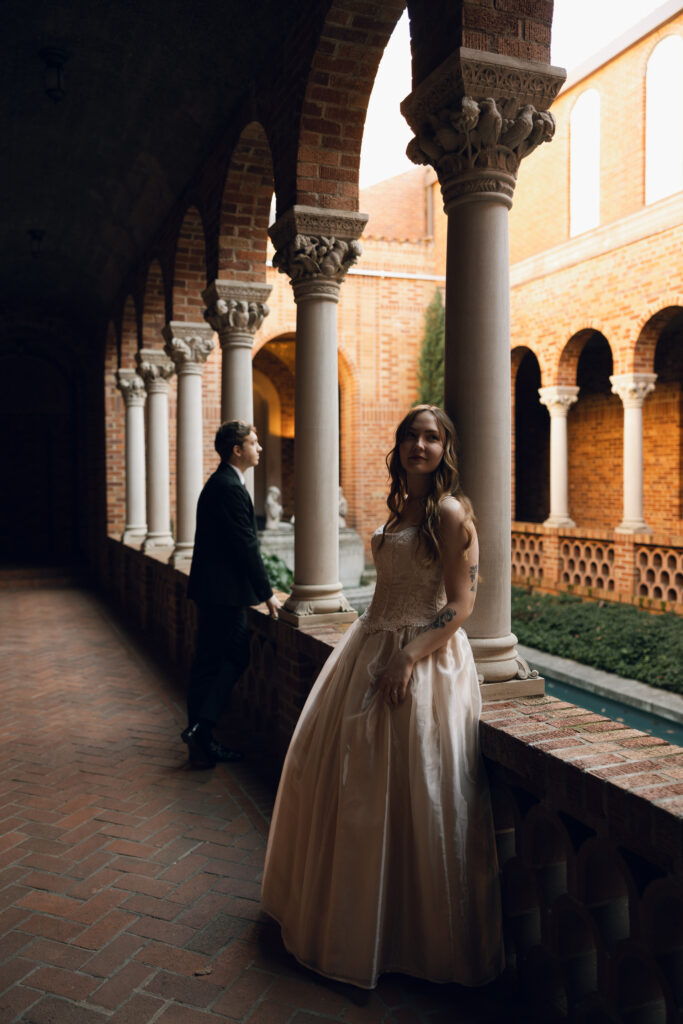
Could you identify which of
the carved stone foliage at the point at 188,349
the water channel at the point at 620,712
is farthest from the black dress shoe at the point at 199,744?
the carved stone foliage at the point at 188,349

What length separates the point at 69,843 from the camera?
12.0ft

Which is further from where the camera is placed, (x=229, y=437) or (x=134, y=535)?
(x=134, y=535)

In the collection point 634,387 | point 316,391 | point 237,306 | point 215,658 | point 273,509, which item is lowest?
point 215,658

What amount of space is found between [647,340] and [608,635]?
520 cm

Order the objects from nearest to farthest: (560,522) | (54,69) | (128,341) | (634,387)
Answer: (54,69)
(128,341)
(634,387)
(560,522)

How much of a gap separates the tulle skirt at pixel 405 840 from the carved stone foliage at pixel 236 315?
4.22 m

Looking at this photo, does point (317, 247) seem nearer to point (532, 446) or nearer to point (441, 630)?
point (441, 630)

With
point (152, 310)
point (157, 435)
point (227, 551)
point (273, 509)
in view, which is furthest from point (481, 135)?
point (273, 509)

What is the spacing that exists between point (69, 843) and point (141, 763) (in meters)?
1.07

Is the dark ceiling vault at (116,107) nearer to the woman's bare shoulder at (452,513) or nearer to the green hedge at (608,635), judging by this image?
the woman's bare shoulder at (452,513)

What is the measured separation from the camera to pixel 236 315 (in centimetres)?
636

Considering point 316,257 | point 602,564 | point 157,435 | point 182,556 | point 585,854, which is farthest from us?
point 602,564

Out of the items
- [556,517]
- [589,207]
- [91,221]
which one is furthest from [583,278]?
[91,221]

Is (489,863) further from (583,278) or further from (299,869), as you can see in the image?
(583,278)
